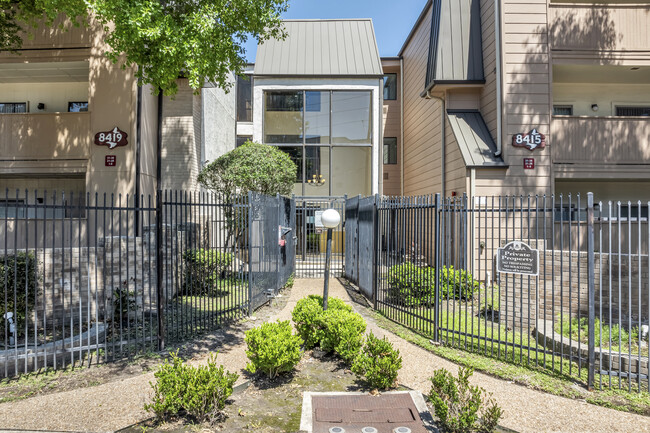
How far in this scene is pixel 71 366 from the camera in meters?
5.62

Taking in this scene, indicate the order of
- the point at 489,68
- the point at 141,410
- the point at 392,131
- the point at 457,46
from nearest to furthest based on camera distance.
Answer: the point at 141,410 → the point at 489,68 → the point at 457,46 → the point at 392,131

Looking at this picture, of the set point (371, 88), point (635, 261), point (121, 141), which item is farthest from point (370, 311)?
point (371, 88)

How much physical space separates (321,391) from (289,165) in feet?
31.7

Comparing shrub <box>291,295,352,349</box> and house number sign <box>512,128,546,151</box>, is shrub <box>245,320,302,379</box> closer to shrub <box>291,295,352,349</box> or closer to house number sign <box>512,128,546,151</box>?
shrub <box>291,295,352,349</box>

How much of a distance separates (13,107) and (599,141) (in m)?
18.3

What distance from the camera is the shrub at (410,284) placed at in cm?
788

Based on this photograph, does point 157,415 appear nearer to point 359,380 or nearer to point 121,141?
point 359,380

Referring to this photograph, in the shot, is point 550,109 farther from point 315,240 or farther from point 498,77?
point 315,240

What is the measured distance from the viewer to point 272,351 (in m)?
4.99

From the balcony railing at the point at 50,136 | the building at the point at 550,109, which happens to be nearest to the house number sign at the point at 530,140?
the building at the point at 550,109

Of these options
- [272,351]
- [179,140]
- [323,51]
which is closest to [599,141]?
[323,51]

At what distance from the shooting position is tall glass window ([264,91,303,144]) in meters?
16.9

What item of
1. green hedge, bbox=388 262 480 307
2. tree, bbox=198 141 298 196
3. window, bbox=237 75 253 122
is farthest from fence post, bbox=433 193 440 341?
window, bbox=237 75 253 122

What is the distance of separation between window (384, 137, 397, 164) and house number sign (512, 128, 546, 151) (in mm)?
8537
